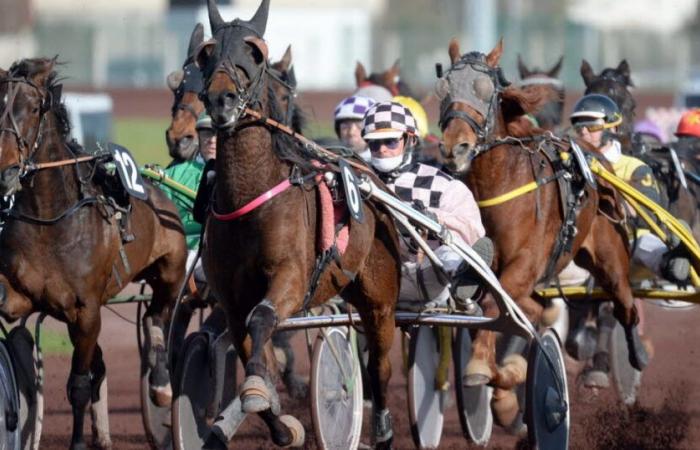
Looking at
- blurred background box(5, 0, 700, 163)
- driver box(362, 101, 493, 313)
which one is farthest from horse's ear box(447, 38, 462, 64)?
blurred background box(5, 0, 700, 163)

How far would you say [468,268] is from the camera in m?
6.20

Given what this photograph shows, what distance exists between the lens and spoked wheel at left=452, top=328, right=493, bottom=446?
7330mm

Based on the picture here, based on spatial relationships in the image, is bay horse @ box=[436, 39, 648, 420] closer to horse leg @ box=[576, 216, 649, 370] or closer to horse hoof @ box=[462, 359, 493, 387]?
horse hoof @ box=[462, 359, 493, 387]

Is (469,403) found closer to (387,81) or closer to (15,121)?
(15,121)

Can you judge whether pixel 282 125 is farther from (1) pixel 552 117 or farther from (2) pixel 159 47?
(2) pixel 159 47

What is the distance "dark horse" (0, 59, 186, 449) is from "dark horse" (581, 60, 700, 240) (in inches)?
128

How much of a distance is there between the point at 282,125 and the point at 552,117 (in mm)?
4876

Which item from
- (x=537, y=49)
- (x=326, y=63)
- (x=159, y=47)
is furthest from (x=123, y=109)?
(x=537, y=49)

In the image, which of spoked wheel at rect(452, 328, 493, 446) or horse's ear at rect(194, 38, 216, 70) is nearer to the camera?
horse's ear at rect(194, 38, 216, 70)

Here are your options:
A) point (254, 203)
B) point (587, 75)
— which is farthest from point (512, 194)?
point (587, 75)

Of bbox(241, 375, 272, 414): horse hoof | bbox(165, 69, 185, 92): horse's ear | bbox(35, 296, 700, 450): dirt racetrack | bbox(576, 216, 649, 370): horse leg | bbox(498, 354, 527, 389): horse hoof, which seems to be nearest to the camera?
bbox(241, 375, 272, 414): horse hoof

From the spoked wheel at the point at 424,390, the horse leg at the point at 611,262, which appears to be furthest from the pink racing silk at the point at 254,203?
the horse leg at the point at 611,262

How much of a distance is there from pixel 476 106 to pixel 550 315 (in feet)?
9.54

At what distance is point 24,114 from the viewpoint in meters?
6.06
